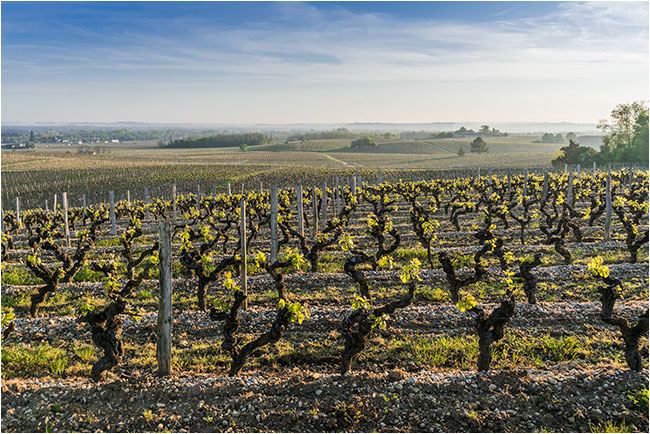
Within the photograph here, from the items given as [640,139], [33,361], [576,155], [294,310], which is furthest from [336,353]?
[640,139]

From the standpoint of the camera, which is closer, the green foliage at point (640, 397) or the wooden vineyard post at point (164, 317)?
the green foliage at point (640, 397)

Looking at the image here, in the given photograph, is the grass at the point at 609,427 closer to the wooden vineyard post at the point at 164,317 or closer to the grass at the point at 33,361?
the wooden vineyard post at the point at 164,317

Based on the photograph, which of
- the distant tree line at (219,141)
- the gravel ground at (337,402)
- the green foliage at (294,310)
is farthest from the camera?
the distant tree line at (219,141)

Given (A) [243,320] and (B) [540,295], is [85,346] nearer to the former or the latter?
(A) [243,320]

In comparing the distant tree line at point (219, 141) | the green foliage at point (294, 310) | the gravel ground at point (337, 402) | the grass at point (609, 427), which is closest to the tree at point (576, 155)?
the gravel ground at point (337, 402)

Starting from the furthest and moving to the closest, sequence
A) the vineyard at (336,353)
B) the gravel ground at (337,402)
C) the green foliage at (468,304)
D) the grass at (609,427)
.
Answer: the green foliage at (468,304) → the vineyard at (336,353) → the gravel ground at (337,402) → the grass at (609,427)

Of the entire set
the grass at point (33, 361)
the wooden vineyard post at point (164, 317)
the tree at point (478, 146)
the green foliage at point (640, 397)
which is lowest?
the grass at point (33, 361)

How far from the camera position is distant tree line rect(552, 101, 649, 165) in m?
53.4

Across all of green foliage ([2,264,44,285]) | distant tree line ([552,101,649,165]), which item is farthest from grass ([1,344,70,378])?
distant tree line ([552,101,649,165])

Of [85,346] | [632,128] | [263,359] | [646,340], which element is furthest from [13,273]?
[632,128]

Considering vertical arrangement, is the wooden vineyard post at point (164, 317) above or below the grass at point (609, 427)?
above

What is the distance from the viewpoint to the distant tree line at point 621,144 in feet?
175

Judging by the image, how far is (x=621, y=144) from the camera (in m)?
58.9

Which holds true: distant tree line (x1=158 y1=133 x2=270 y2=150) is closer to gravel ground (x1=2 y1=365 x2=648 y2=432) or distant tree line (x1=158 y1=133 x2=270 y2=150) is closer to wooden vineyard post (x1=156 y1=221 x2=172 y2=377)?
wooden vineyard post (x1=156 y1=221 x2=172 y2=377)
